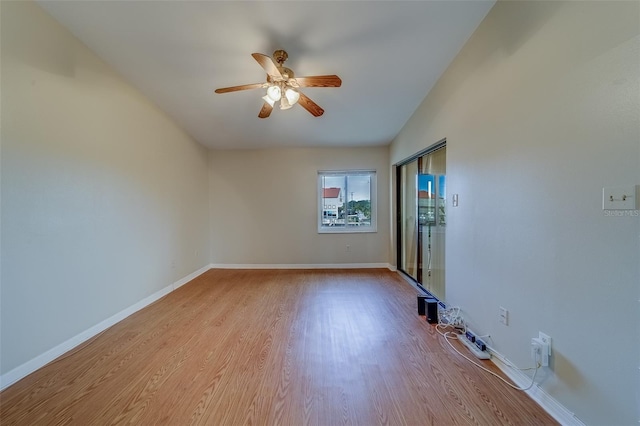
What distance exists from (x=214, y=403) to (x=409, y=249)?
3.54m

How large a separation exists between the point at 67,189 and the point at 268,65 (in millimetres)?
2100

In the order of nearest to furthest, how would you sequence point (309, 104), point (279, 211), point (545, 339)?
point (545, 339) → point (309, 104) → point (279, 211)

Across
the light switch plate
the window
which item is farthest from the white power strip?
the window

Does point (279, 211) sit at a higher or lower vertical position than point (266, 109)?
lower

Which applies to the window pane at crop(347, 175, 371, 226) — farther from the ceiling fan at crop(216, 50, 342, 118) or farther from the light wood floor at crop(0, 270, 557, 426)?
the ceiling fan at crop(216, 50, 342, 118)

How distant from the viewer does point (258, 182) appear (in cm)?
505

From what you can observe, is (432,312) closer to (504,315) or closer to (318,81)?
(504,315)

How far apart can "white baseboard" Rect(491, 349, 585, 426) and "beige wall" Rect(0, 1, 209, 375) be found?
3.52 metres

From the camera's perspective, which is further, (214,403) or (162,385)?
(162,385)

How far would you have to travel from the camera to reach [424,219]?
355cm

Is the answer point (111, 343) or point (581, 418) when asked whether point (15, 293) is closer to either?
point (111, 343)

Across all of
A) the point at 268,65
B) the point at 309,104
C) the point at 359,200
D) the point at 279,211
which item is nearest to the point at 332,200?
the point at 359,200

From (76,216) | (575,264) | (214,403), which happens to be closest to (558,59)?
(575,264)

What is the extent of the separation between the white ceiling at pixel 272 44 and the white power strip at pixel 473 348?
2662 millimetres
